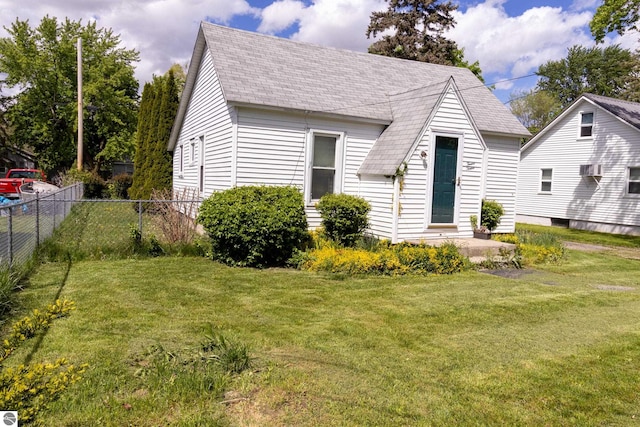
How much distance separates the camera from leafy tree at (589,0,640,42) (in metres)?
16.2

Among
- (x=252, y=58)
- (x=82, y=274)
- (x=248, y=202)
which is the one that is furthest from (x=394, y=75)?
(x=82, y=274)

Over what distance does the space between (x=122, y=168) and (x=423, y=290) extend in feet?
177

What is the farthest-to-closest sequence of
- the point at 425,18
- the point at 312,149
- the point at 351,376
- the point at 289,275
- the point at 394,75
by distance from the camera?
the point at 425,18
the point at 394,75
the point at 312,149
the point at 289,275
the point at 351,376

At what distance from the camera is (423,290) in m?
7.63

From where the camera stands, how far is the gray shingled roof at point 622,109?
62.4ft

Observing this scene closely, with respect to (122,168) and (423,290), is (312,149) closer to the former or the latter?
(423,290)

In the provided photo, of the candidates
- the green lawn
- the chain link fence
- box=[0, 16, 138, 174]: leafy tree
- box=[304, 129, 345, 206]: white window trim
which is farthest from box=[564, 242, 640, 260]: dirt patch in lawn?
box=[0, 16, 138, 174]: leafy tree

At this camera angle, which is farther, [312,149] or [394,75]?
[394,75]

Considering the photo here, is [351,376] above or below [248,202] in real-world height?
below

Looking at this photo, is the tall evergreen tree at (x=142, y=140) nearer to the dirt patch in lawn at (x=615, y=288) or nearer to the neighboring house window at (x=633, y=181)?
the dirt patch in lawn at (x=615, y=288)

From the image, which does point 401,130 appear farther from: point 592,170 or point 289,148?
point 592,170

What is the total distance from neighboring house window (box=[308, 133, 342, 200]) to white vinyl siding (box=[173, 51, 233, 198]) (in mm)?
2155

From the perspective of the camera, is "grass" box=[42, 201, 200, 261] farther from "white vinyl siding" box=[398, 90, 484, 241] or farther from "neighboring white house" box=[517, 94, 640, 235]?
"neighboring white house" box=[517, 94, 640, 235]

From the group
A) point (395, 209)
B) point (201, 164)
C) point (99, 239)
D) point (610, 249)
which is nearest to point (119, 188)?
point (201, 164)
